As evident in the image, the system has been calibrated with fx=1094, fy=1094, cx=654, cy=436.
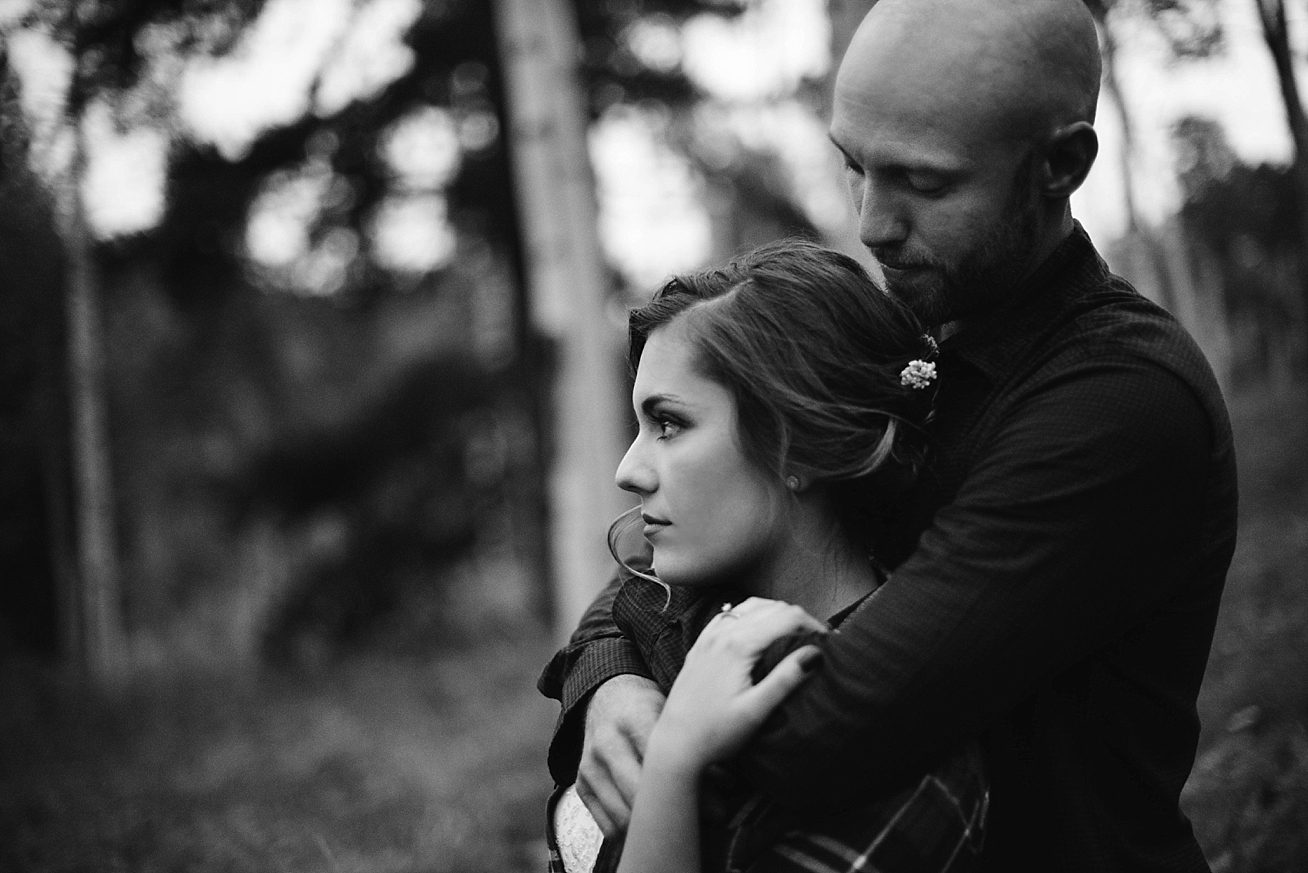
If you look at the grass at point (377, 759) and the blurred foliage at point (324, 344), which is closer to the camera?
the grass at point (377, 759)

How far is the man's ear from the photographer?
1.66 metres

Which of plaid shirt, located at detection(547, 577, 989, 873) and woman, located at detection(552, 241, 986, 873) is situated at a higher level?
woman, located at detection(552, 241, 986, 873)

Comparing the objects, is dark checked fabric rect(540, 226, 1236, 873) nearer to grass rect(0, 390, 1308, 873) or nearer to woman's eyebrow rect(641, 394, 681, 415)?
woman's eyebrow rect(641, 394, 681, 415)

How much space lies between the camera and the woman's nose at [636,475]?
178 cm

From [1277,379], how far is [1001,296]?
29720 millimetres

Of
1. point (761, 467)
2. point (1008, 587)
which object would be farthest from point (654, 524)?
point (1008, 587)

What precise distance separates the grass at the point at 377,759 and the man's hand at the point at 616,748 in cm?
244

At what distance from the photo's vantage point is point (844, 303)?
177cm

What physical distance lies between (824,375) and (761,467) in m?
0.18

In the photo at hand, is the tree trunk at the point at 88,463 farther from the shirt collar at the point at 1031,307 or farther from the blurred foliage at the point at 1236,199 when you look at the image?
the shirt collar at the point at 1031,307

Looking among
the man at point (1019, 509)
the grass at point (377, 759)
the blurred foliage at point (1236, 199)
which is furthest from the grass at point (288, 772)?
the blurred foliage at point (1236, 199)

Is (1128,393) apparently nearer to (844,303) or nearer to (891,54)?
(844,303)

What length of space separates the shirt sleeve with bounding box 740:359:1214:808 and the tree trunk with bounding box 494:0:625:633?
514 centimetres

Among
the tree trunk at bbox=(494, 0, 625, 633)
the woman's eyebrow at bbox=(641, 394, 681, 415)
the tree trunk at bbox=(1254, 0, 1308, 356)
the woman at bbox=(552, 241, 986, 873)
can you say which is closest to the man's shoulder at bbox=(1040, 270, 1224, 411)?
the woman at bbox=(552, 241, 986, 873)
